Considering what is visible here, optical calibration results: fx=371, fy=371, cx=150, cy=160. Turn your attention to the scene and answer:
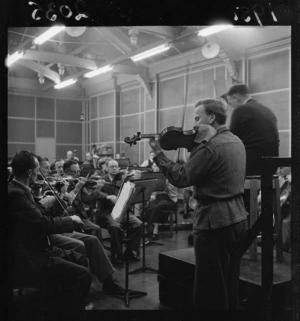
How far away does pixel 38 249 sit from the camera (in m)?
3.17

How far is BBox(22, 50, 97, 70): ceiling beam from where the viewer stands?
12.8 m

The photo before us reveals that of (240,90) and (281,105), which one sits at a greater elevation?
(281,105)

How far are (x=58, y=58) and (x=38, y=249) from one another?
11.2 m

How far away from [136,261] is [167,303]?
5.95ft

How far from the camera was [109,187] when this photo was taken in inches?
233

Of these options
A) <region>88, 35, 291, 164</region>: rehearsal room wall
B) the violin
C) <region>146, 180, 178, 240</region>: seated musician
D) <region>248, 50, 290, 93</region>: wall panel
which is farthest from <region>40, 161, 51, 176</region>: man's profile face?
<region>248, 50, 290, 93</region>: wall panel

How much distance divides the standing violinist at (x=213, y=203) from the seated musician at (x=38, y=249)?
3.60 ft

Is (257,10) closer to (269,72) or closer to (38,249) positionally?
(38,249)

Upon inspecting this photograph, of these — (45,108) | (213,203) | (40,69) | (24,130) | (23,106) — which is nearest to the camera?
(213,203)

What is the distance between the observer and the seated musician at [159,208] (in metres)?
6.68

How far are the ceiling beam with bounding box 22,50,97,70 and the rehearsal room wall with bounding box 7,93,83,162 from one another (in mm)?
4554

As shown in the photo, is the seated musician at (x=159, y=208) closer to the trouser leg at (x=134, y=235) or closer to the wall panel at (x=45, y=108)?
the trouser leg at (x=134, y=235)

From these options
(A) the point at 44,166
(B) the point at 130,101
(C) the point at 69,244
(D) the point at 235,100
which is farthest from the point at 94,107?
(D) the point at 235,100

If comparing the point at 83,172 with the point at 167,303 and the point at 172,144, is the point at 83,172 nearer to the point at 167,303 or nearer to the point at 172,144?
the point at 167,303
